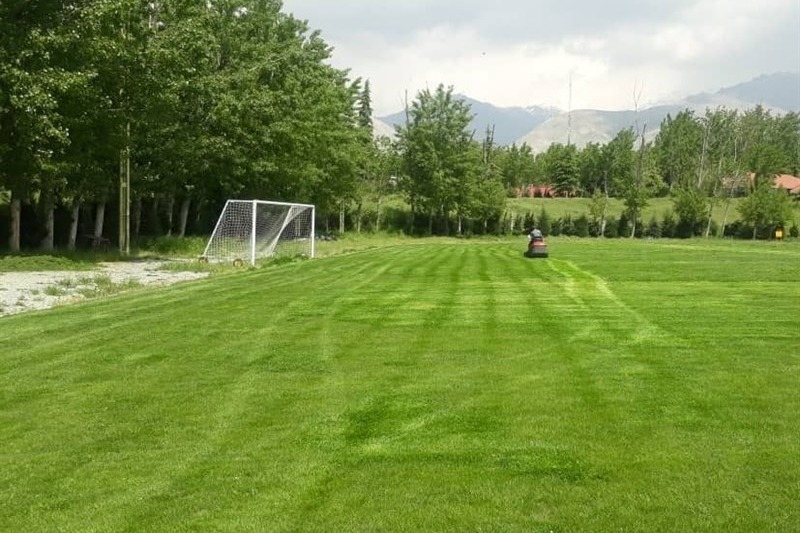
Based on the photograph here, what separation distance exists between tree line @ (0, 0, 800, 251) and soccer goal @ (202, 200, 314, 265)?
10.9 ft

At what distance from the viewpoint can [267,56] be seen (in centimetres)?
3634

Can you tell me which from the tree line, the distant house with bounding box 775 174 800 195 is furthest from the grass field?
the distant house with bounding box 775 174 800 195

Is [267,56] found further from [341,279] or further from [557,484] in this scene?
[557,484]

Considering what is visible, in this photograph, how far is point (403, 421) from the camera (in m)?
5.87

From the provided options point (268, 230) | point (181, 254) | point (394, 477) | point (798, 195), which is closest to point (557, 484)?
point (394, 477)

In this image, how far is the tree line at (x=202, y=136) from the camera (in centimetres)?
2197

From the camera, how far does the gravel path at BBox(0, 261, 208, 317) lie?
47.5ft

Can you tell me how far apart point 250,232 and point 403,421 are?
22.4 metres

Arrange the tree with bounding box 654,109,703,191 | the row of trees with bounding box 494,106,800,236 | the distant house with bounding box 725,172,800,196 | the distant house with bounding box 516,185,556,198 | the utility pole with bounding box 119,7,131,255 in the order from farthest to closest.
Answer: the distant house with bounding box 516,185,556,198 < the tree with bounding box 654,109,703,191 < the distant house with bounding box 725,172,800,196 < the row of trees with bounding box 494,106,800,236 < the utility pole with bounding box 119,7,131,255

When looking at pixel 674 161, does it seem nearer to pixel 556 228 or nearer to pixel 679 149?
pixel 679 149

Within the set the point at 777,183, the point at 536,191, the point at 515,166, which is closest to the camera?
the point at 515,166

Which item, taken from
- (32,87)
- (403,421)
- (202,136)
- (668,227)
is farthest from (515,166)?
→ (403,421)

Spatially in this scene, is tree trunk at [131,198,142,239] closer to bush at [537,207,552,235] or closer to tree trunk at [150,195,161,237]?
tree trunk at [150,195,161,237]

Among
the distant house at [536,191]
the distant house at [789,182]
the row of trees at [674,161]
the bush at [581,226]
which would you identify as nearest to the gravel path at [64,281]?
the bush at [581,226]
